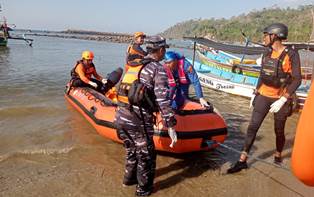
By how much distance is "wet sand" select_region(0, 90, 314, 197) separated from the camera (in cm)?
384

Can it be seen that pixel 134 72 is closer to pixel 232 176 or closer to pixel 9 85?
pixel 232 176

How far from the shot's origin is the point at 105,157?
4824 mm

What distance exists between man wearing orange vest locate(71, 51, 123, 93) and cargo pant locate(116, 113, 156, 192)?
3845 millimetres

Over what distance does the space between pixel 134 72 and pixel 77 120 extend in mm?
3779

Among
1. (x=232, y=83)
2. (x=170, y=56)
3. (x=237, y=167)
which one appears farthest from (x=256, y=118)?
(x=232, y=83)

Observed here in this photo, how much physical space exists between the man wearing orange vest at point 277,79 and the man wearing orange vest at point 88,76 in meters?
4.24

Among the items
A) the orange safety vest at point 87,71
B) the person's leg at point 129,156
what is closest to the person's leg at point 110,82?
the orange safety vest at point 87,71

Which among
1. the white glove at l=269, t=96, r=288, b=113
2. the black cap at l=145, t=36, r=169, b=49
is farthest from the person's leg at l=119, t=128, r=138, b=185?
the white glove at l=269, t=96, r=288, b=113

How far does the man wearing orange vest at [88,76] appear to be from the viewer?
723cm

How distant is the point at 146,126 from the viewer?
350 centimetres

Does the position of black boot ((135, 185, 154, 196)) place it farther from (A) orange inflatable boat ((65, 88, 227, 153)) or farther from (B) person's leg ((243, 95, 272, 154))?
(B) person's leg ((243, 95, 272, 154))

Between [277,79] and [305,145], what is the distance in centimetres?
290

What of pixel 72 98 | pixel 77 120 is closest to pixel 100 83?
pixel 72 98

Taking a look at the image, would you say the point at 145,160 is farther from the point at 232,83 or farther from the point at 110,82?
the point at 232,83
